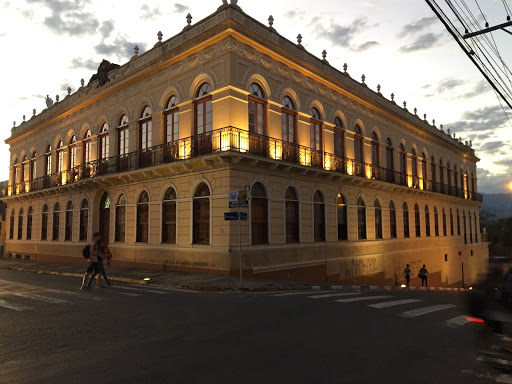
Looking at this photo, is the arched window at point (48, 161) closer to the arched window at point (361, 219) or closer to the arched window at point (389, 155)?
the arched window at point (361, 219)

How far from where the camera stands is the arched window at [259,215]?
17406 mm

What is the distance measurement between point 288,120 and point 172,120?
19.2 feet

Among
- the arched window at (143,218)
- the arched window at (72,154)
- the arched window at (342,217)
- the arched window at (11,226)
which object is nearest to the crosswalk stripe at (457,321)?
the arched window at (342,217)

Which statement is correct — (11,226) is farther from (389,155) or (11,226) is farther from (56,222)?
(389,155)

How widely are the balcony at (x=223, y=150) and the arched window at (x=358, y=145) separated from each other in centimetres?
75

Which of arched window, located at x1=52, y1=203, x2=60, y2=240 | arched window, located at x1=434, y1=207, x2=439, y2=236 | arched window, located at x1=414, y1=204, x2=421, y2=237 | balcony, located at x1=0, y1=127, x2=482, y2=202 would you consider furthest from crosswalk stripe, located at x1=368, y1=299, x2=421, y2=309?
arched window, located at x1=434, y1=207, x2=439, y2=236

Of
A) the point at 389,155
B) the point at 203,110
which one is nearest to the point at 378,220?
the point at 389,155

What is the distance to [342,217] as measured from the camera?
75.5 feet

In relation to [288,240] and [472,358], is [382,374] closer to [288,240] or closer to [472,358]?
[472,358]

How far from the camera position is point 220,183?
16734mm

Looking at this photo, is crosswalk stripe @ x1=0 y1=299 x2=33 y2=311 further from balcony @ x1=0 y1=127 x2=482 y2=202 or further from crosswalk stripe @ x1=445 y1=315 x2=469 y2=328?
crosswalk stripe @ x1=445 y1=315 x2=469 y2=328

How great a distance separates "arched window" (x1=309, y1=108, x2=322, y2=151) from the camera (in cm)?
2145

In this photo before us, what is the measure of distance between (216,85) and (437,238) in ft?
83.6

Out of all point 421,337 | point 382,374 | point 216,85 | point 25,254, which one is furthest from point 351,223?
point 25,254
